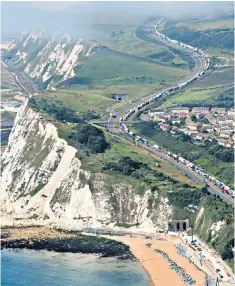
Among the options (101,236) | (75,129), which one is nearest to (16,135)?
(75,129)

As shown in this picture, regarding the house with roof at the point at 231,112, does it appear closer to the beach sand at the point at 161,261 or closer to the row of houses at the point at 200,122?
the row of houses at the point at 200,122

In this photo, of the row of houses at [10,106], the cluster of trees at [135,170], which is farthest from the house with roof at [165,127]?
the row of houses at [10,106]

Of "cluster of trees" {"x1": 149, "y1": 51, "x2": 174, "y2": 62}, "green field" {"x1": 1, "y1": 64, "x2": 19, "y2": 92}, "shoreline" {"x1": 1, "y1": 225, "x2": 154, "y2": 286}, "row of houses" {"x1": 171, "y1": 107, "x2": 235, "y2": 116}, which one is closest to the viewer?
"shoreline" {"x1": 1, "y1": 225, "x2": 154, "y2": 286}

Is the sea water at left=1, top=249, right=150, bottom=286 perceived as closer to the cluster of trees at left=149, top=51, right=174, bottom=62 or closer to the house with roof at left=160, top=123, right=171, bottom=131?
the house with roof at left=160, top=123, right=171, bottom=131

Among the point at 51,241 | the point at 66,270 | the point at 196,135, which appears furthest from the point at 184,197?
the point at 196,135

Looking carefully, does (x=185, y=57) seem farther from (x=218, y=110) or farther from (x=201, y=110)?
(x=218, y=110)

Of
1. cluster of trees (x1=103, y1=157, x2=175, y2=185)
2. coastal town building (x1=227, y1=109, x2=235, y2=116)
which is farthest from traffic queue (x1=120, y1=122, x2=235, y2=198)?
coastal town building (x1=227, y1=109, x2=235, y2=116)
